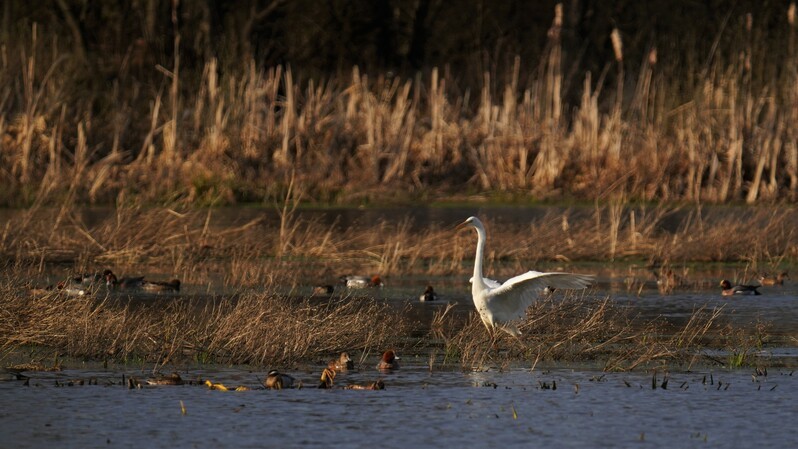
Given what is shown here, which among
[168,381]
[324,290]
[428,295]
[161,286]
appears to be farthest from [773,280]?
[168,381]

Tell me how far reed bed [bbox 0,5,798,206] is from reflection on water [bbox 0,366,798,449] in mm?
12116

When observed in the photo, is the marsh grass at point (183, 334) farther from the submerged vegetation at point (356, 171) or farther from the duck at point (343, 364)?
the duck at point (343, 364)

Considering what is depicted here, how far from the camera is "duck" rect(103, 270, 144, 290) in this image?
14.3 m

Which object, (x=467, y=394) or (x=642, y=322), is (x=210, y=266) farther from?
(x=467, y=394)

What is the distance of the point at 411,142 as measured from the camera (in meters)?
23.9

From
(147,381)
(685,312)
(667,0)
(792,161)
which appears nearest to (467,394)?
(147,381)

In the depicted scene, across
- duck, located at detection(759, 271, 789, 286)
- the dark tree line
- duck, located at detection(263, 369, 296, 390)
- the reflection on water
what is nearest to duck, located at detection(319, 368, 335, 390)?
the reflection on water

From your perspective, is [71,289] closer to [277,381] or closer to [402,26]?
[277,381]

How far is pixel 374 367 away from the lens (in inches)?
404

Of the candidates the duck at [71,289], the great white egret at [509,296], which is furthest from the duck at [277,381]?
the duck at [71,289]

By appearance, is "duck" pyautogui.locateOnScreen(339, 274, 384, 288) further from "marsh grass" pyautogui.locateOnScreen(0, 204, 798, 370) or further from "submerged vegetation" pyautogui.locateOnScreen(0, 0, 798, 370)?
"submerged vegetation" pyautogui.locateOnScreen(0, 0, 798, 370)

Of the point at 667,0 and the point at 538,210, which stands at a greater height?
the point at 667,0

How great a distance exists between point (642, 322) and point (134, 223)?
650cm

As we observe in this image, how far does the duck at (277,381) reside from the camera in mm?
9250
